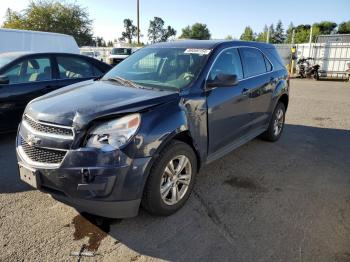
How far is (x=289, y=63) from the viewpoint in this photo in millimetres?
23234

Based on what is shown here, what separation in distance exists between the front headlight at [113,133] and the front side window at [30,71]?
3.57m

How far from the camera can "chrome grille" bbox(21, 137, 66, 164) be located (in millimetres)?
2760

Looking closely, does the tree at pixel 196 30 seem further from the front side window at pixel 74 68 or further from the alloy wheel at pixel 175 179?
the alloy wheel at pixel 175 179

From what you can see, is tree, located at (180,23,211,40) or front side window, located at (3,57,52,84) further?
tree, located at (180,23,211,40)

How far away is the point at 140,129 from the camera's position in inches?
109

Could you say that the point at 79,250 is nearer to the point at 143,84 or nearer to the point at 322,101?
the point at 143,84

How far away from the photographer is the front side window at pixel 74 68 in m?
6.17

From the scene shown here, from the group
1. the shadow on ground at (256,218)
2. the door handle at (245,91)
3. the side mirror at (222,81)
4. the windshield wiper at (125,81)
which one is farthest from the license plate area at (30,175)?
the door handle at (245,91)

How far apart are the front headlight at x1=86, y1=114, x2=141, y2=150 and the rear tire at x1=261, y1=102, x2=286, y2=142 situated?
350cm

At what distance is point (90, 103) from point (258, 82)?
2725 millimetres

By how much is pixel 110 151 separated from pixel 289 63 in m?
23.0

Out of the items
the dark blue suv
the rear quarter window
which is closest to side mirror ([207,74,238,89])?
the dark blue suv

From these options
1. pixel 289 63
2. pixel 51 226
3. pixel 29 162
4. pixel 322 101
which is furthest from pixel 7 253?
pixel 289 63

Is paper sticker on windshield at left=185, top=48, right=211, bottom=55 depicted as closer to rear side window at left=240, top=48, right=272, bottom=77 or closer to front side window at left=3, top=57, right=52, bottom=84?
rear side window at left=240, top=48, right=272, bottom=77
